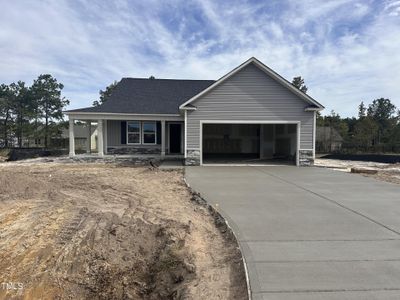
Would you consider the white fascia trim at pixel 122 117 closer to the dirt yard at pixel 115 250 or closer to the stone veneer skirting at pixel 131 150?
the stone veneer skirting at pixel 131 150

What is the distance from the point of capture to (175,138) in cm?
2406

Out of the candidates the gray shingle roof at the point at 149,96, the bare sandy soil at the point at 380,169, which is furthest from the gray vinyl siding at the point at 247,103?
the gray shingle roof at the point at 149,96

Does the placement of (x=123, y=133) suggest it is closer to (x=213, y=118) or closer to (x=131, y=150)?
(x=131, y=150)

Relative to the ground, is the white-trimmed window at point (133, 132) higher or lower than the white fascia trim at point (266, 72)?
lower

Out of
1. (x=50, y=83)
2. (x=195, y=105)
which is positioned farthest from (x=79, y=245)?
(x=50, y=83)

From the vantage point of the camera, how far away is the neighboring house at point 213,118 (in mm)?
17984

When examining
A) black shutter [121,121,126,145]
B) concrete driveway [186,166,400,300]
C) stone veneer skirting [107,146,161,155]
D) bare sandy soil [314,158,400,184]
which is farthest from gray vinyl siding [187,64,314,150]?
concrete driveway [186,166,400,300]

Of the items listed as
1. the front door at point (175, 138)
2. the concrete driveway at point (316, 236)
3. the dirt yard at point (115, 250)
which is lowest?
the dirt yard at point (115, 250)

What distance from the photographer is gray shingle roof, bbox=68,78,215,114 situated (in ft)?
71.0

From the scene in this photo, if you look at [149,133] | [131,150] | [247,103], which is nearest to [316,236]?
[247,103]

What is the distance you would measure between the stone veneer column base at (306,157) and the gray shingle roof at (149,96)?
778 cm

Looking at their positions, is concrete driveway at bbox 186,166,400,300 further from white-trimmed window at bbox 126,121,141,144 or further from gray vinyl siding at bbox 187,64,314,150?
white-trimmed window at bbox 126,121,141,144

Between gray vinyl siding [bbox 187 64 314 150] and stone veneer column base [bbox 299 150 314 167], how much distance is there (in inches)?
67.8

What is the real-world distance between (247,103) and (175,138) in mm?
7399
